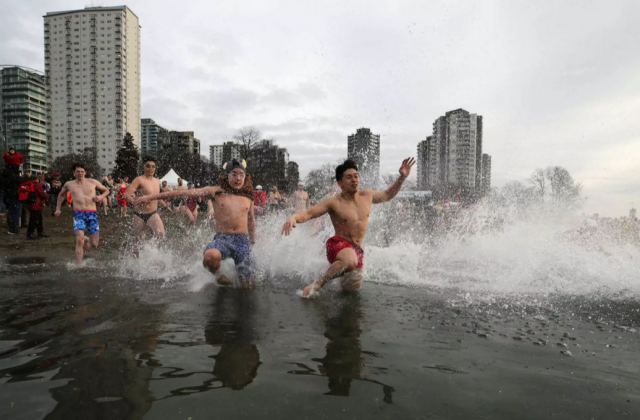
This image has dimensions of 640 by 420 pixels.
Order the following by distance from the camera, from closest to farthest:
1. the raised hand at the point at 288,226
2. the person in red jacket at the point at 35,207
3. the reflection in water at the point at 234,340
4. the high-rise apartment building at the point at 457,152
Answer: the reflection in water at the point at 234,340, the raised hand at the point at 288,226, the person in red jacket at the point at 35,207, the high-rise apartment building at the point at 457,152

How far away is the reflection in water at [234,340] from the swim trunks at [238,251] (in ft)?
2.56

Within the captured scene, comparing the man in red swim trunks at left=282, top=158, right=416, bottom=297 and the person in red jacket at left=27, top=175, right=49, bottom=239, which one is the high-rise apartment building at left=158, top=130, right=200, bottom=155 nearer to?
the person in red jacket at left=27, top=175, right=49, bottom=239

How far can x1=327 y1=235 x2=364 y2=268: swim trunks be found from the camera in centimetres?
529

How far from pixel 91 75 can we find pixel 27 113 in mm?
17206

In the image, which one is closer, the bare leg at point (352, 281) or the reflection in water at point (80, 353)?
the reflection in water at point (80, 353)

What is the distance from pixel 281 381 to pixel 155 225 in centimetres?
650

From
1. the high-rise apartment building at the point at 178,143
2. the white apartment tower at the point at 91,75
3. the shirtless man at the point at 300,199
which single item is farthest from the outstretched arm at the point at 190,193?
the white apartment tower at the point at 91,75

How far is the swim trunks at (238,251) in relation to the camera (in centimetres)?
568

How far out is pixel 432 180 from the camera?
25906 millimetres

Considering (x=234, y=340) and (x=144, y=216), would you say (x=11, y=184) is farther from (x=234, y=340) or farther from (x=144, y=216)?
(x=234, y=340)

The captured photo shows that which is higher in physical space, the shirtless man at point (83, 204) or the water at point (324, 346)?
the shirtless man at point (83, 204)

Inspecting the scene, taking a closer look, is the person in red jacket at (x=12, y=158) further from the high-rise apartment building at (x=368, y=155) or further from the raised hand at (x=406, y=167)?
the raised hand at (x=406, y=167)

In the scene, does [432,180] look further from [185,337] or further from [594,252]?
[185,337]

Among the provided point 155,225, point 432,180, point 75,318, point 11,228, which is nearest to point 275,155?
point 432,180
